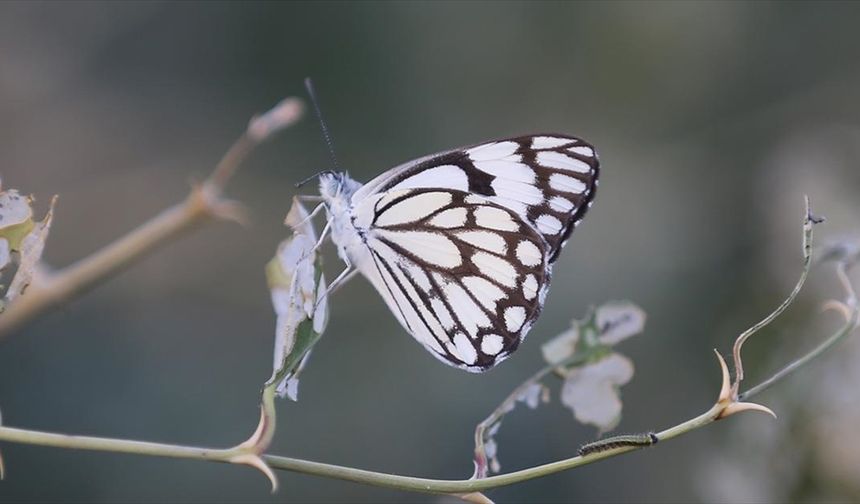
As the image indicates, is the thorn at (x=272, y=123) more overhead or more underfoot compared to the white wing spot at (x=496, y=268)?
more overhead

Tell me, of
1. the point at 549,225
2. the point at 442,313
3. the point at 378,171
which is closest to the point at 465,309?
the point at 442,313

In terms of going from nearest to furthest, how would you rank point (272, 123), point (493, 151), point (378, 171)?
point (272, 123) < point (493, 151) < point (378, 171)

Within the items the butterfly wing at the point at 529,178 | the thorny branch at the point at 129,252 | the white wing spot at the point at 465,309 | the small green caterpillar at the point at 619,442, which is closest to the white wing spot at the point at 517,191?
the butterfly wing at the point at 529,178

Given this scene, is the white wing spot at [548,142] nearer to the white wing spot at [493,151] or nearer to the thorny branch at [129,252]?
the white wing spot at [493,151]

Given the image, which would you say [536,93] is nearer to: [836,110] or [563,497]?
[836,110]

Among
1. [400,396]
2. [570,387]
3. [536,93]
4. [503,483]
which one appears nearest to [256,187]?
[400,396]

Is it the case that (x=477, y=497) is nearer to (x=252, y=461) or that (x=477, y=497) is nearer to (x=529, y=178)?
(x=252, y=461)
